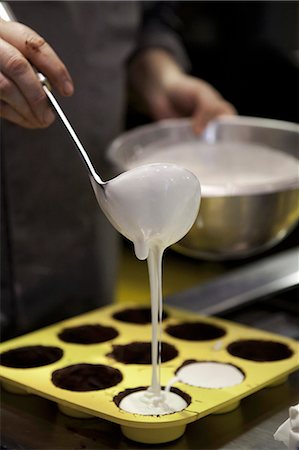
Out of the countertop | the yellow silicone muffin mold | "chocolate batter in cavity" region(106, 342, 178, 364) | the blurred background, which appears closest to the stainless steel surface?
the yellow silicone muffin mold

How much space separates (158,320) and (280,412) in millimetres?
173

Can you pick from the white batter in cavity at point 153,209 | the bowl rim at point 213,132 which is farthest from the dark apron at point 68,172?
the white batter in cavity at point 153,209

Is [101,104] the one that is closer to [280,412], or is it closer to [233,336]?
[233,336]

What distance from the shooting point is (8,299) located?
1.29m

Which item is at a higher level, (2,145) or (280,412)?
(2,145)

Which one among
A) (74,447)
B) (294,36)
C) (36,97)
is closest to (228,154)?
(36,97)

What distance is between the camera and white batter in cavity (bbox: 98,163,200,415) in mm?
811

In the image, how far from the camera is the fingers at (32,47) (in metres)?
0.92

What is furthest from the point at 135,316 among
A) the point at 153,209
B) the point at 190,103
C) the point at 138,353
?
the point at 190,103

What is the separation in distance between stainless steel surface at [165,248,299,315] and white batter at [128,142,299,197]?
19 cm

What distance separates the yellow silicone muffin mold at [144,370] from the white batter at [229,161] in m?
0.21

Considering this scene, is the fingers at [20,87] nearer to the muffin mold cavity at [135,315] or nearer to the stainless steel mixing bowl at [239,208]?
the stainless steel mixing bowl at [239,208]

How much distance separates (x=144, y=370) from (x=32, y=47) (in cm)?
39

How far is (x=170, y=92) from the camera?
148cm
